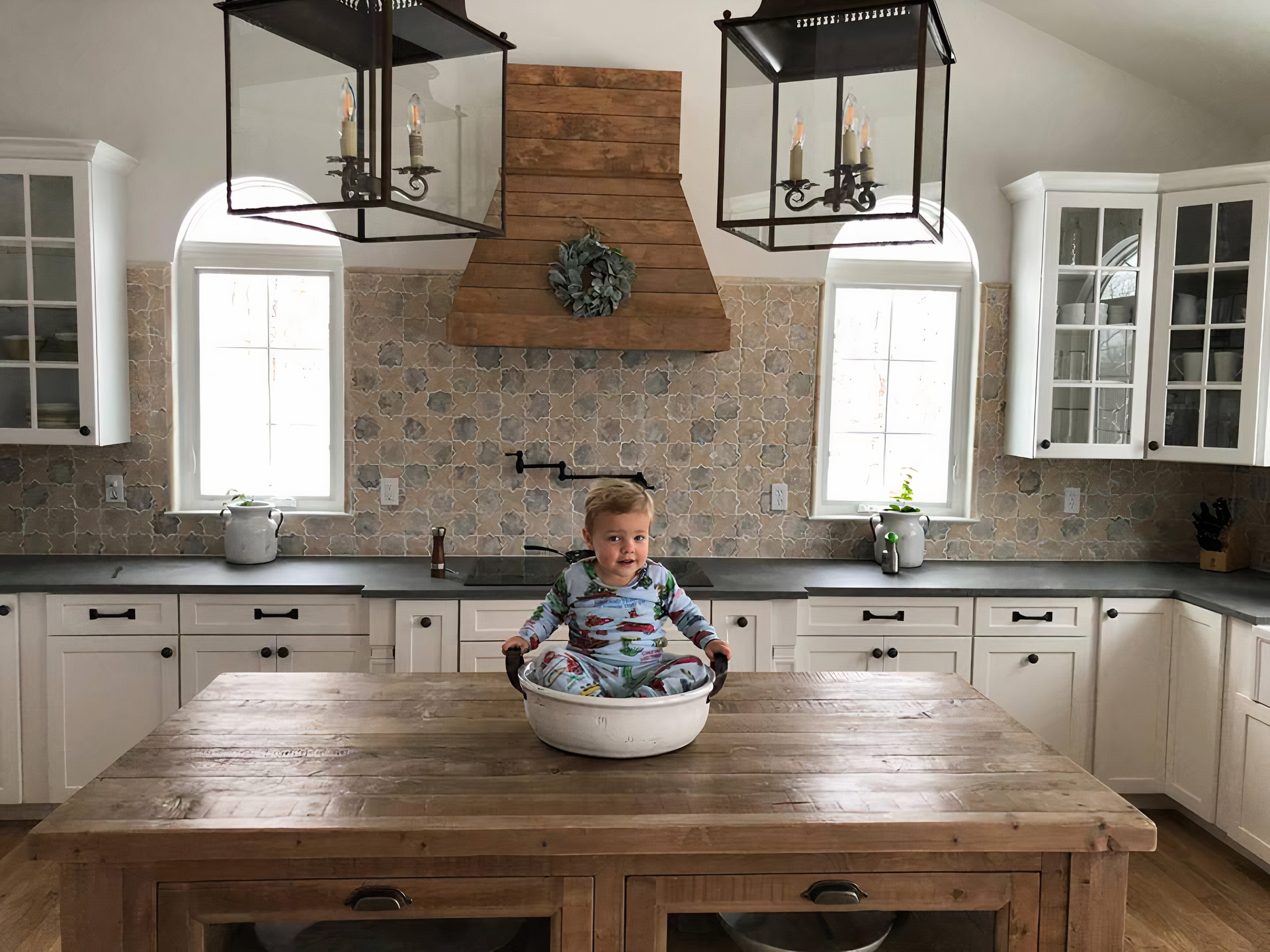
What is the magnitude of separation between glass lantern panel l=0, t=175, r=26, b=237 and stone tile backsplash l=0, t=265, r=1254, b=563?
0.45 metres

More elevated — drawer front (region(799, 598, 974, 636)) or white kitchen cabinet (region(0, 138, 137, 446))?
white kitchen cabinet (region(0, 138, 137, 446))

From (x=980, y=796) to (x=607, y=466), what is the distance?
2537 millimetres

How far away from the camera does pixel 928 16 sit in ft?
4.81

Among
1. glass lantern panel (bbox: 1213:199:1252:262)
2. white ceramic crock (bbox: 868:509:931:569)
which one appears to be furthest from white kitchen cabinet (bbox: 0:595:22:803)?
glass lantern panel (bbox: 1213:199:1252:262)

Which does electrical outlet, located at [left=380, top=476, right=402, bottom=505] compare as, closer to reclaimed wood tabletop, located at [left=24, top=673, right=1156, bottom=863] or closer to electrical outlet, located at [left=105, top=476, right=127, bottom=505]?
electrical outlet, located at [left=105, top=476, right=127, bottom=505]

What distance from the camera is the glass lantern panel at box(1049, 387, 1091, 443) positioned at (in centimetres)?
376

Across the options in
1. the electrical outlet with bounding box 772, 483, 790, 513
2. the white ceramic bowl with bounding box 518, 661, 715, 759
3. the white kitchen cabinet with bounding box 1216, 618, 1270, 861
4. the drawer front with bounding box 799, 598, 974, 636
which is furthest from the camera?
the electrical outlet with bounding box 772, 483, 790, 513

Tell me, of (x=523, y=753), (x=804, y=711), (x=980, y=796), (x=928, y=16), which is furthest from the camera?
(x=804, y=711)

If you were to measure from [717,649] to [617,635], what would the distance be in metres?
0.19

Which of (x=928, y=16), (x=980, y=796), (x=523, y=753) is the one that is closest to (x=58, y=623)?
(x=523, y=753)

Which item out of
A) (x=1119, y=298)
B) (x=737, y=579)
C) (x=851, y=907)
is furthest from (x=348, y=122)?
(x=1119, y=298)

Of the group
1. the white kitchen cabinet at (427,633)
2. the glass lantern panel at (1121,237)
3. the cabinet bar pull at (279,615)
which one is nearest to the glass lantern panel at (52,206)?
the cabinet bar pull at (279,615)

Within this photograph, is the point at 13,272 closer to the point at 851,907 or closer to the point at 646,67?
the point at 646,67

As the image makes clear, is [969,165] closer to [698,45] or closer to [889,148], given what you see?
[698,45]
